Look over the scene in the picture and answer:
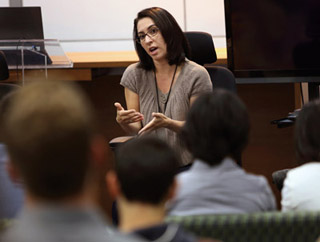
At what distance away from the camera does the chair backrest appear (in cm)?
318

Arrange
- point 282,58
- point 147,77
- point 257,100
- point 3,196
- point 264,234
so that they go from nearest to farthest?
point 264,234, point 3,196, point 147,77, point 282,58, point 257,100

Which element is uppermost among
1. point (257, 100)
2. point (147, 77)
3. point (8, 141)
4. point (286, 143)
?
point (8, 141)

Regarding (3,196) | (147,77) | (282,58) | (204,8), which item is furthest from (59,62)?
(204,8)

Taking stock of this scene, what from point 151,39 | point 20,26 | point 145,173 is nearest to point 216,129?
point 145,173

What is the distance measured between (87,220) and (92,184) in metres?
0.08

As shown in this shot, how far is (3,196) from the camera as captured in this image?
6.03 feet

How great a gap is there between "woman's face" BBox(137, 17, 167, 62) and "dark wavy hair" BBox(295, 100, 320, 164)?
1292mm

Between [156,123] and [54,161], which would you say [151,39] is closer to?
[156,123]

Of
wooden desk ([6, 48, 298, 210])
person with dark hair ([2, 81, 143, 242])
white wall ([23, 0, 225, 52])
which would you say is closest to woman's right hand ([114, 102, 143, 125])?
wooden desk ([6, 48, 298, 210])

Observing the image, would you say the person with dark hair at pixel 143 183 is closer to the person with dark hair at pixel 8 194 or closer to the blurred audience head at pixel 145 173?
the blurred audience head at pixel 145 173

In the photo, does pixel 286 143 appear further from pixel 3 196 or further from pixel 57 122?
pixel 57 122

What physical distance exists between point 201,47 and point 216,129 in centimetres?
163

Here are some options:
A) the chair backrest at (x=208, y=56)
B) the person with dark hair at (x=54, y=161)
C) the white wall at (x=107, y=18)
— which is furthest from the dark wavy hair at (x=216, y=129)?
the white wall at (x=107, y=18)

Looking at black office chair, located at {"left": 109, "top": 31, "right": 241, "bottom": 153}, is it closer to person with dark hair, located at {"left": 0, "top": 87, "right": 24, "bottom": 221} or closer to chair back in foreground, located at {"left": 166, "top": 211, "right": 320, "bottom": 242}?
person with dark hair, located at {"left": 0, "top": 87, "right": 24, "bottom": 221}
